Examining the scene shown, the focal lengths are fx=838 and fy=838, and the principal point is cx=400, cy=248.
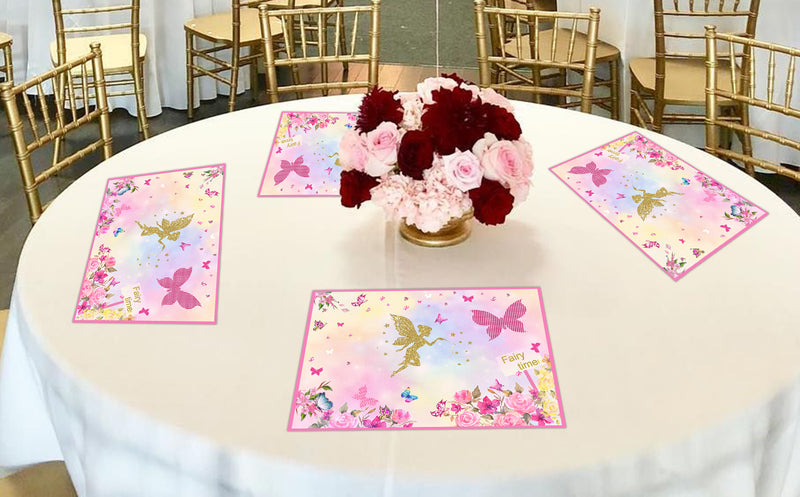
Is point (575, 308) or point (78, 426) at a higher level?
point (575, 308)

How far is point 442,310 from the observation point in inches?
50.7

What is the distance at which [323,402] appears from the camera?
1115 mm

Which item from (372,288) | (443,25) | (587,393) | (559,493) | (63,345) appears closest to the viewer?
(559,493)

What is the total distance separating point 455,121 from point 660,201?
503mm

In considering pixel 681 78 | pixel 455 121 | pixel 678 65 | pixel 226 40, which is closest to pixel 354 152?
pixel 455 121

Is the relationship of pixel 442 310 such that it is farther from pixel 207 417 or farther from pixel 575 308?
pixel 207 417

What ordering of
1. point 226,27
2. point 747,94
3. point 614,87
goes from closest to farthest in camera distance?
point 747,94 < point 614,87 < point 226,27

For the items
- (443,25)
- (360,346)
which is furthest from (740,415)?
(443,25)

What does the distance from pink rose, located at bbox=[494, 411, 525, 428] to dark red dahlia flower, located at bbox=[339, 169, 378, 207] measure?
0.46 m

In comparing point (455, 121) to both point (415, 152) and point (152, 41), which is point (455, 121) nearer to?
point (415, 152)

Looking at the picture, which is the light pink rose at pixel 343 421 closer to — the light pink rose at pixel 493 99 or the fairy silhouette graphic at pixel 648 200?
the light pink rose at pixel 493 99

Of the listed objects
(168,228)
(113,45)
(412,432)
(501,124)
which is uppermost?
(501,124)

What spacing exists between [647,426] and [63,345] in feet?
2.72

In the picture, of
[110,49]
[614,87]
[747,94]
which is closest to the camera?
[747,94]
